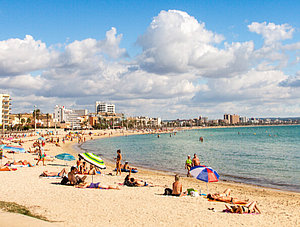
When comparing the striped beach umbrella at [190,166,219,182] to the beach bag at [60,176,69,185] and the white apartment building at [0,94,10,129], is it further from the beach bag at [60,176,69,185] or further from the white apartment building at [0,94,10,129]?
the white apartment building at [0,94,10,129]

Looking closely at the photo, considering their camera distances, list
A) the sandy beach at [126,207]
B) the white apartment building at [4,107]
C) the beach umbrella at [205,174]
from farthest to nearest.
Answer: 1. the white apartment building at [4,107]
2. the beach umbrella at [205,174]
3. the sandy beach at [126,207]

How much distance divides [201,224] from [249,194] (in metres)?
7.01

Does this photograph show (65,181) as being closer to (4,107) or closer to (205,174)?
(205,174)

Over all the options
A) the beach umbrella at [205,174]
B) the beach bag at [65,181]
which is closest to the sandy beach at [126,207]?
the beach bag at [65,181]

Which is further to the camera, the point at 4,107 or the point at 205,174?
the point at 4,107

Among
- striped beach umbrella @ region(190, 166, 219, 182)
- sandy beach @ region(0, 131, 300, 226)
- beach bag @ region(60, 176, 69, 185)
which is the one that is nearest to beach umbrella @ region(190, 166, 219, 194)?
striped beach umbrella @ region(190, 166, 219, 182)

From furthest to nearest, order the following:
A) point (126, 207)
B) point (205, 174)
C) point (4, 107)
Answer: point (4, 107), point (205, 174), point (126, 207)

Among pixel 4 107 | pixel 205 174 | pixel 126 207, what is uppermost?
pixel 4 107

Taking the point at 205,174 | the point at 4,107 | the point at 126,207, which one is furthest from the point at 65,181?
the point at 4,107

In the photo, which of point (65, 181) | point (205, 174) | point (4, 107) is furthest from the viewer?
point (4, 107)

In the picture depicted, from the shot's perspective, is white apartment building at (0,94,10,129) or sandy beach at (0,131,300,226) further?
white apartment building at (0,94,10,129)

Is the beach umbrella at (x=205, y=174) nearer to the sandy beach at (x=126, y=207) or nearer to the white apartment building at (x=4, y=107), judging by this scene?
the sandy beach at (x=126, y=207)

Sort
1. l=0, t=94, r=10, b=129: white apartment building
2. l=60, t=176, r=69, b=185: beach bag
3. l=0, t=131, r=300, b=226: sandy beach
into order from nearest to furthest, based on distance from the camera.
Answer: l=0, t=131, r=300, b=226: sandy beach, l=60, t=176, r=69, b=185: beach bag, l=0, t=94, r=10, b=129: white apartment building

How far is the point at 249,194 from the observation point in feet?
46.1
